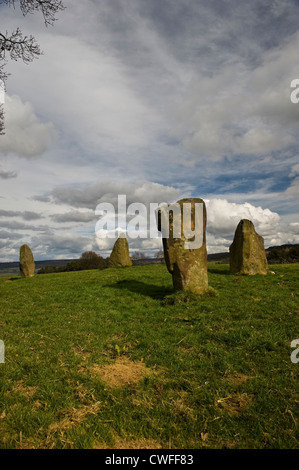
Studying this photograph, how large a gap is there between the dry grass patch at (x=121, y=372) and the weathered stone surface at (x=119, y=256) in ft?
82.8

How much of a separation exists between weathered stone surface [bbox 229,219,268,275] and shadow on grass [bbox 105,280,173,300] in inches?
258

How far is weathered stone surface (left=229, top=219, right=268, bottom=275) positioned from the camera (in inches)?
723

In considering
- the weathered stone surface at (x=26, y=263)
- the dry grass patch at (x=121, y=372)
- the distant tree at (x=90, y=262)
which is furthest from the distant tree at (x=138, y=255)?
the dry grass patch at (x=121, y=372)

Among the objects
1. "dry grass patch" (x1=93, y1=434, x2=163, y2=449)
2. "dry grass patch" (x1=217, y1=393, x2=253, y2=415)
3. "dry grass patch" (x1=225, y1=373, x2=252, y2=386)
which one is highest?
"dry grass patch" (x1=225, y1=373, x2=252, y2=386)

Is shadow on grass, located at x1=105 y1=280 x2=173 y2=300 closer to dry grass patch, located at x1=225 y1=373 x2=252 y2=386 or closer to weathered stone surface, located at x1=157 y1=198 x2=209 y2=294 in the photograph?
weathered stone surface, located at x1=157 y1=198 x2=209 y2=294

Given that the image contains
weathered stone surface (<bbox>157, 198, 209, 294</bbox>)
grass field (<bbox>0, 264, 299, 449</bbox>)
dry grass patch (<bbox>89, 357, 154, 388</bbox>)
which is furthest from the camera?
weathered stone surface (<bbox>157, 198, 209, 294</bbox>)

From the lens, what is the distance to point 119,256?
3141cm

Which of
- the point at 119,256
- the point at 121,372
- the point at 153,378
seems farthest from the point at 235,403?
the point at 119,256

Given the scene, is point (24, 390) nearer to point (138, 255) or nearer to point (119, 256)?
point (119, 256)

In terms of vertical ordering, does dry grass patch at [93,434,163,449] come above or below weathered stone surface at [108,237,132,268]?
below

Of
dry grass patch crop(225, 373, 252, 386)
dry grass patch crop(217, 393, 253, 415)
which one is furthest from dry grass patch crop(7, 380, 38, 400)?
dry grass patch crop(225, 373, 252, 386)

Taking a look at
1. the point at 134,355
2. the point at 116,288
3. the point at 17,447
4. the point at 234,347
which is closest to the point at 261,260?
the point at 116,288
